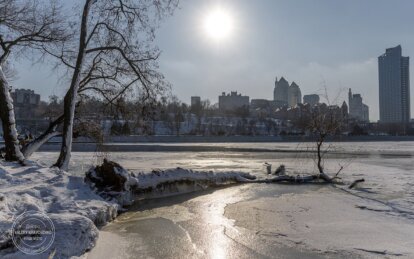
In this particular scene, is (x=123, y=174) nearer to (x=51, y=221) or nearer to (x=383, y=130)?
(x=51, y=221)

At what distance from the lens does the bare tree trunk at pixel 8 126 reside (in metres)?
13.1

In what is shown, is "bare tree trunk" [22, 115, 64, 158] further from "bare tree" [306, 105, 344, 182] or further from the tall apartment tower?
the tall apartment tower

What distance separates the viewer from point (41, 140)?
623 inches

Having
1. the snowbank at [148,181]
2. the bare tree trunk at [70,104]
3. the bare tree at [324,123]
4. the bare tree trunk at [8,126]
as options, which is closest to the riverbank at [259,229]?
the snowbank at [148,181]

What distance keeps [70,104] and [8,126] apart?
244 centimetres

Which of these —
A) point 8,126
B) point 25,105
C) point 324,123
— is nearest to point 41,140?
point 8,126

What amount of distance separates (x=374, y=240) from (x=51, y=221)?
672cm

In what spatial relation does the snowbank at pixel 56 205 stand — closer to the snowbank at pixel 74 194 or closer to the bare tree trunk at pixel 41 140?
the snowbank at pixel 74 194

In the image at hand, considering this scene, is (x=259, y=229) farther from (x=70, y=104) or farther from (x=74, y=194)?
(x=70, y=104)

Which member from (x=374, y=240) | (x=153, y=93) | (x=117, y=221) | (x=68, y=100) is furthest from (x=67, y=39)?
(x=374, y=240)

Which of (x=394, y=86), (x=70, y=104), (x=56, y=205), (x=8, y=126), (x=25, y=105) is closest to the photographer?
(x=56, y=205)

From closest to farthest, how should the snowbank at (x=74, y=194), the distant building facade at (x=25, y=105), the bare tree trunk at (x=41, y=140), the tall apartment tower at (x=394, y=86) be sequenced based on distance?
1. the snowbank at (x=74, y=194)
2. the bare tree trunk at (x=41, y=140)
3. the distant building facade at (x=25, y=105)
4. the tall apartment tower at (x=394, y=86)

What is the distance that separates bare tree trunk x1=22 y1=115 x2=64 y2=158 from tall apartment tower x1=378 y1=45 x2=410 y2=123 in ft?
597

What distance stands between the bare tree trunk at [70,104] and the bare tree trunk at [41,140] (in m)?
1.12
